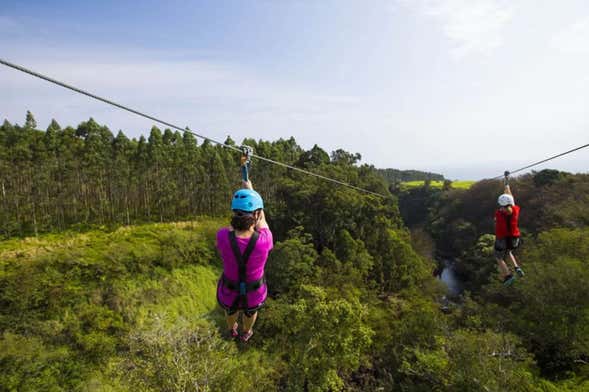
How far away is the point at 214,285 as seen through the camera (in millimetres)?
24828

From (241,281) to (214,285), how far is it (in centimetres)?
2353

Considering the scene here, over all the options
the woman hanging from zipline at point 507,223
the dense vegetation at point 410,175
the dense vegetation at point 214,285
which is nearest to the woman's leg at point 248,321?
the woman hanging from zipline at point 507,223

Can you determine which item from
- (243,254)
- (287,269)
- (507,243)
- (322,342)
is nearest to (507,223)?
(507,243)

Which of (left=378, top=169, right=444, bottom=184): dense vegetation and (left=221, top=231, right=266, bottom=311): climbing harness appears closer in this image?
(left=221, top=231, right=266, bottom=311): climbing harness

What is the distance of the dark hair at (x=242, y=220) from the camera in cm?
279

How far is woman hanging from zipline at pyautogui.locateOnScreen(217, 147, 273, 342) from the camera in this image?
2822mm

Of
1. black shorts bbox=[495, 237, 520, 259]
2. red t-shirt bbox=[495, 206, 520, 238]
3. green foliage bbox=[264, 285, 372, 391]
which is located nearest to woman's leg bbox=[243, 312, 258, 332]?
red t-shirt bbox=[495, 206, 520, 238]

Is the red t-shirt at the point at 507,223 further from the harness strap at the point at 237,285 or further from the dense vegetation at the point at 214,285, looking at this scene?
the dense vegetation at the point at 214,285

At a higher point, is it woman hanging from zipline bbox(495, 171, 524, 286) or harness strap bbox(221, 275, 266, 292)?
woman hanging from zipline bbox(495, 171, 524, 286)

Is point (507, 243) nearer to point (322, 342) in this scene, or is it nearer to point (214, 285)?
point (322, 342)

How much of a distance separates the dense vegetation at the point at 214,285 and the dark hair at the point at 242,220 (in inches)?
481

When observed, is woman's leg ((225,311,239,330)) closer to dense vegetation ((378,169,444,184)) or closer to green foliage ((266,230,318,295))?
green foliage ((266,230,318,295))

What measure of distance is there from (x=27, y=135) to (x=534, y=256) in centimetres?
5050

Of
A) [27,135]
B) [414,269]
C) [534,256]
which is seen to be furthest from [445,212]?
[27,135]
